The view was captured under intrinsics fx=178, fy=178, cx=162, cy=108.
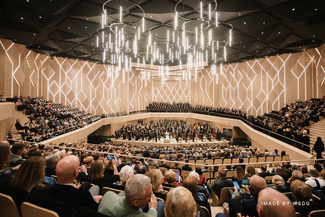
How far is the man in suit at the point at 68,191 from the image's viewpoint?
5.99ft

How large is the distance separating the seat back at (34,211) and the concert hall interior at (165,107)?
2cm

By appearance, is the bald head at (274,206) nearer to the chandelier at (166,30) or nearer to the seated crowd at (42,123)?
the chandelier at (166,30)

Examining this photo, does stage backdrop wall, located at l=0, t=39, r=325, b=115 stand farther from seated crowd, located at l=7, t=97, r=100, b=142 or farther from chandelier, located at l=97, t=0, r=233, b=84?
chandelier, located at l=97, t=0, r=233, b=84

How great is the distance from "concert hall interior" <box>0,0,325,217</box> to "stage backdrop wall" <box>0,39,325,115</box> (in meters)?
0.13

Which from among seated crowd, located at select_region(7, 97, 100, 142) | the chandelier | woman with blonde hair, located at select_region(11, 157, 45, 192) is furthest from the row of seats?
seated crowd, located at select_region(7, 97, 100, 142)

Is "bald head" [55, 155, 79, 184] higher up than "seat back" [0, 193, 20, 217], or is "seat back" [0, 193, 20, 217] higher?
"bald head" [55, 155, 79, 184]

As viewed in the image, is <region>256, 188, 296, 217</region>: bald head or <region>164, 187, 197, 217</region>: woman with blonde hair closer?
<region>256, 188, 296, 217</region>: bald head

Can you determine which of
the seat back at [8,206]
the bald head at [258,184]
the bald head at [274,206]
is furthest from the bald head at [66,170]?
the bald head at [258,184]

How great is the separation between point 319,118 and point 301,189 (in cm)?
1223

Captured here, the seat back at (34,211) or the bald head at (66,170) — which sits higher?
the bald head at (66,170)

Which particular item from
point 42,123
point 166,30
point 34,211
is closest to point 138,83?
point 166,30

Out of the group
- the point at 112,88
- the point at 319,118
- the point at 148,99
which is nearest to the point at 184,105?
the point at 148,99

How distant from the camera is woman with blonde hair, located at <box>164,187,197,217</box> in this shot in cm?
153

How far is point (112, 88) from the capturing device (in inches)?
1051
